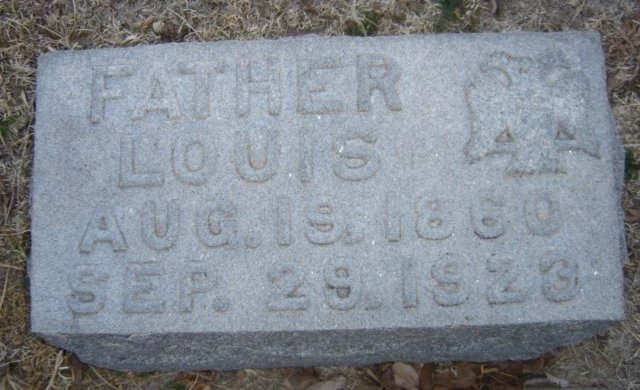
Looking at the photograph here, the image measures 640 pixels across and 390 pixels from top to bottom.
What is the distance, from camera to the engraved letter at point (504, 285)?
2.24m

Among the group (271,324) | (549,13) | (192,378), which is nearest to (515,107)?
(549,13)

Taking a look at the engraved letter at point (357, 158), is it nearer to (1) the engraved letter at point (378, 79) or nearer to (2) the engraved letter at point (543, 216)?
(1) the engraved letter at point (378, 79)

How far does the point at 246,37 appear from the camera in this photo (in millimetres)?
2828

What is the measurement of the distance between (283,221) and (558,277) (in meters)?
0.91

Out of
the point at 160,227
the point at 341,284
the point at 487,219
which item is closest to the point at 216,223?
the point at 160,227

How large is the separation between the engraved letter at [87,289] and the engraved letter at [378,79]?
105cm

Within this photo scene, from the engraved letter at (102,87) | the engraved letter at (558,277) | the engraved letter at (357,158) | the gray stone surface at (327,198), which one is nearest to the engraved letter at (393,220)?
the gray stone surface at (327,198)

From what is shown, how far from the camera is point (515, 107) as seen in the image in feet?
7.76

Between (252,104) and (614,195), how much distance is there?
126 centimetres

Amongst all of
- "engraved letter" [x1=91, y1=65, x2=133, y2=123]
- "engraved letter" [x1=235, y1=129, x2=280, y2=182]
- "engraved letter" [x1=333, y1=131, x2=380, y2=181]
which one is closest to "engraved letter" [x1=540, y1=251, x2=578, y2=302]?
"engraved letter" [x1=333, y1=131, x2=380, y2=181]

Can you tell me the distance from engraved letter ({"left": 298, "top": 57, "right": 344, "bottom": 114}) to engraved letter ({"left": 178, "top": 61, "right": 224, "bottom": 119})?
291 millimetres

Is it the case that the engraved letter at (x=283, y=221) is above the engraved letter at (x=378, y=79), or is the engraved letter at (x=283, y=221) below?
below

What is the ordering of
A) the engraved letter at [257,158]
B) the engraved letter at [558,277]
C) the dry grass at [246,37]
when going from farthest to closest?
the dry grass at [246,37] → the engraved letter at [257,158] → the engraved letter at [558,277]

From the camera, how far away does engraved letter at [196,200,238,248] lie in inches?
90.8
